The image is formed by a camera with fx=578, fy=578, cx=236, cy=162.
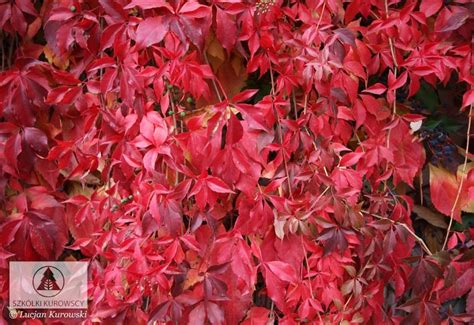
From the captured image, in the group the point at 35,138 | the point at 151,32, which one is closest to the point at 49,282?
the point at 35,138

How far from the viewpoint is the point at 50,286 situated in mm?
1694

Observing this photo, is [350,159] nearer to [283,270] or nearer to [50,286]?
[283,270]

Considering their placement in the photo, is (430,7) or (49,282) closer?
(430,7)

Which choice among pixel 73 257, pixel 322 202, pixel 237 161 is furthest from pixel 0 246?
pixel 322 202

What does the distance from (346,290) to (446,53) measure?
70cm

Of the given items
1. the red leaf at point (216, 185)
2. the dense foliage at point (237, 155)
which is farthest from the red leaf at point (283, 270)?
the red leaf at point (216, 185)

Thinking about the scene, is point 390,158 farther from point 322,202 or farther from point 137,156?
point 137,156

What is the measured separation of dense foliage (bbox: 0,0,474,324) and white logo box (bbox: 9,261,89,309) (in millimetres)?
38

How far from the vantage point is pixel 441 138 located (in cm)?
168

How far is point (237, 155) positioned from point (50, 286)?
2.52 ft

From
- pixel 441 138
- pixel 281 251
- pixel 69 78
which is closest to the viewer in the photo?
pixel 281 251

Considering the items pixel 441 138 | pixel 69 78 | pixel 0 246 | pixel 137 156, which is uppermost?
pixel 69 78

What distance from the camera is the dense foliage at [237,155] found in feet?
4.38

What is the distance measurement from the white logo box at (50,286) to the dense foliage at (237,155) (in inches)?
1.5
